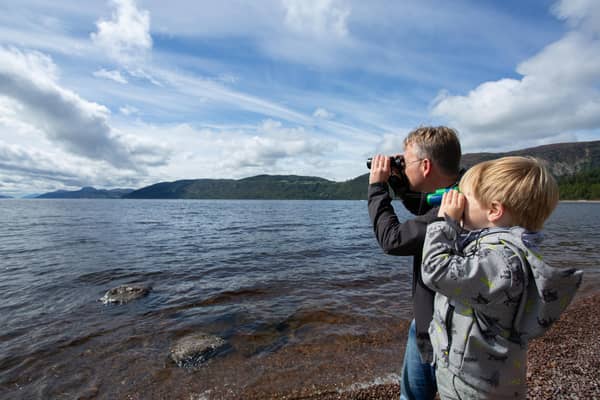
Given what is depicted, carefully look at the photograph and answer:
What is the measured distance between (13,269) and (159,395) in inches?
622

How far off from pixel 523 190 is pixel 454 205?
17.2 inches

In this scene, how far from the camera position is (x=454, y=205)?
221 cm

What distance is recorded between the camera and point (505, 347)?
210cm

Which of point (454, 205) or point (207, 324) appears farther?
point (207, 324)

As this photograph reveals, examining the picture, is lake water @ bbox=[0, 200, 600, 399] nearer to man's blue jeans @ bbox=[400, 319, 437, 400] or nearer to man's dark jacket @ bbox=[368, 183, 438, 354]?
man's blue jeans @ bbox=[400, 319, 437, 400]

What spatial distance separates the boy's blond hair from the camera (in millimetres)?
2084

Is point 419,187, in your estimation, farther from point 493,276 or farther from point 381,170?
point 493,276

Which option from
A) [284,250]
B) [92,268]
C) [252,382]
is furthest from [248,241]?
[252,382]

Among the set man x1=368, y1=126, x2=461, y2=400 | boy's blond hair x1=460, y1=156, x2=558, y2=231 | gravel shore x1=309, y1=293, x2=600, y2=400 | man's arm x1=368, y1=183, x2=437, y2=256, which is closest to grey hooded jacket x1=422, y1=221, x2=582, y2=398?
boy's blond hair x1=460, y1=156, x2=558, y2=231

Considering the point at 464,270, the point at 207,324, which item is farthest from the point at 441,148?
the point at 207,324

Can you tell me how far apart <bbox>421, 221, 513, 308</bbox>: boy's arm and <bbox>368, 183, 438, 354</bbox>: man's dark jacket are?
0.99ft

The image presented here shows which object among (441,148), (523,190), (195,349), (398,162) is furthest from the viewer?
(195,349)

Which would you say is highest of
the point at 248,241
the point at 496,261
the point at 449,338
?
the point at 496,261

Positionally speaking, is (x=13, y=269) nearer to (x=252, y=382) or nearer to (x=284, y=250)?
(x=284, y=250)
